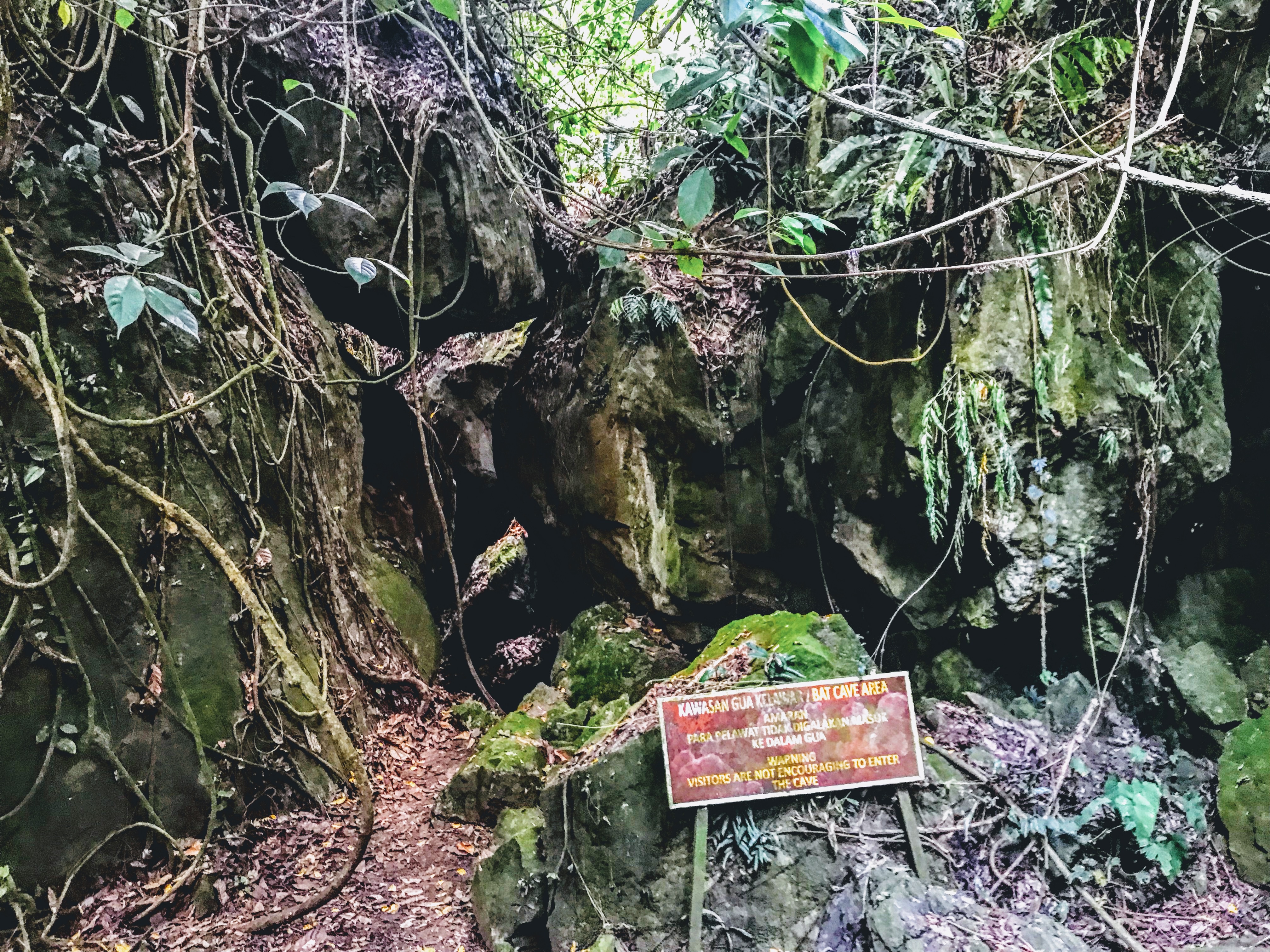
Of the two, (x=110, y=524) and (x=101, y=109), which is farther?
(x=101, y=109)

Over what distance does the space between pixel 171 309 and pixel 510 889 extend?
3544 millimetres

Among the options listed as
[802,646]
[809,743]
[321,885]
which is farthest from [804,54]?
[321,885]

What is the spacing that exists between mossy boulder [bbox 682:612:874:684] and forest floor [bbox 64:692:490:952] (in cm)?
197

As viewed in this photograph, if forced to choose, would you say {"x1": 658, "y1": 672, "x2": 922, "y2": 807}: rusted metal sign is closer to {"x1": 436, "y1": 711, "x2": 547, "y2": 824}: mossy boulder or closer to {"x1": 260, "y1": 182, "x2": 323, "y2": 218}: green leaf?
{"x1": 436, "y1": 711, "x2": 547, "y2": 824}: mossy boulder

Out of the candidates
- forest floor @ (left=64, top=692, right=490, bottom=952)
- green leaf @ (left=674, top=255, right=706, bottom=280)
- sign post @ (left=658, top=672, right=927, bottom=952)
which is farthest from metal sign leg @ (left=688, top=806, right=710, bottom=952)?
green leaf @ (left=674, top=255, right=706, bottom=280)

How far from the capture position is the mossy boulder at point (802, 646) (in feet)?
13.7

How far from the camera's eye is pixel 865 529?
5492 millimetres

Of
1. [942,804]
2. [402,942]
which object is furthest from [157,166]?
[942,804]

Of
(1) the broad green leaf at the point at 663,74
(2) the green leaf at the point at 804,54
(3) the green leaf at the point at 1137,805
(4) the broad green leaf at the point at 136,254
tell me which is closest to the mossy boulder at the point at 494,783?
(3) the green leaf at the point at 1137,805

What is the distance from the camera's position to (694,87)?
2477 millimetres

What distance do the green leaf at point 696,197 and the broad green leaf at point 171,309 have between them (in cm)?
153

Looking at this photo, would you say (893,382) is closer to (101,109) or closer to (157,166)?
(157,166)

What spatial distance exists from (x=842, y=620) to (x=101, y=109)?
556cm

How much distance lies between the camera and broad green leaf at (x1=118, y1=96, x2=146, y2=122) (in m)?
4.25
